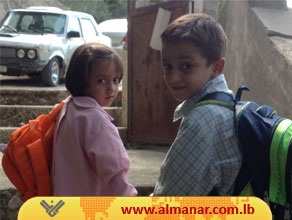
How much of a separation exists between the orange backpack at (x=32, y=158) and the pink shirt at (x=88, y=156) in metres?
0.05

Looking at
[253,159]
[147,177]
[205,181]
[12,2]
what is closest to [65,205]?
[205,181]

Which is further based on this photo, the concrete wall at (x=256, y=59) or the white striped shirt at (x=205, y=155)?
the concrete wall at (x=256, y=59)

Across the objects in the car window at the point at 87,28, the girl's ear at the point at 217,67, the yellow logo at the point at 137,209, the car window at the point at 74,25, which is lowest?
the car window at the point at 87,28

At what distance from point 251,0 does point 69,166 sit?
3.50 metres

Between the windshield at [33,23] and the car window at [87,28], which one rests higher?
the windshield at [33,23]

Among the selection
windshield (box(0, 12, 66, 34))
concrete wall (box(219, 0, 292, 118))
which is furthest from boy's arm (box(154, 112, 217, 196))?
windshield (box(0, 12, 66, 34))

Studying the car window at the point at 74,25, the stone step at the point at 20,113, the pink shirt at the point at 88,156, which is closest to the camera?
the pink shirt at the point at 88,156

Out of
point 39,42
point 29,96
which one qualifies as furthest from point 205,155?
point 39,42

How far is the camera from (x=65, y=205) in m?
1.22

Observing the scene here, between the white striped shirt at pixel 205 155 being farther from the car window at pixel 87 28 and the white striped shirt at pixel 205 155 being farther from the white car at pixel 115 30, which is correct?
the white car at pixel 115 30

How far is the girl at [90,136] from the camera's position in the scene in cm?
189

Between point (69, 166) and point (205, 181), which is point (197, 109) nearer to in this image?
point (205, 181)

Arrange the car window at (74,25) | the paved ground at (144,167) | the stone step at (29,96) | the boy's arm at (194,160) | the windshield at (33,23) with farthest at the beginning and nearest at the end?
the car window at (74,25), the windshield at (33,23), the stone step at (29,96), the paved ground at (144,167), the boy's arm at (194,160)

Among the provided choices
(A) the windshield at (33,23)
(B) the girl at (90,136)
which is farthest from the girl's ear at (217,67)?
(A) the windshield at (33,23)
